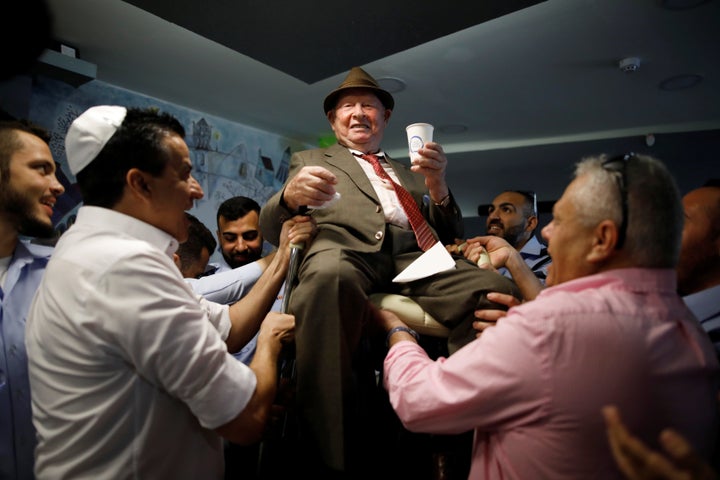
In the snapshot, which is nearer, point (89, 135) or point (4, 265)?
point (89, 135)

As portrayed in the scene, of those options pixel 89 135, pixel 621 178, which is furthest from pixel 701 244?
pixel 89 135

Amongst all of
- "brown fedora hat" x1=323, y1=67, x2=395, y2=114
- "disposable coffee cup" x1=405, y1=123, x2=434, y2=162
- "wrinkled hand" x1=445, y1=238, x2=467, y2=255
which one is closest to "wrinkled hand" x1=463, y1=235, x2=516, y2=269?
"wrinkled hand" x1=445, y1=238, x2=467, y2=255

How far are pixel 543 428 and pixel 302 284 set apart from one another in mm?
899

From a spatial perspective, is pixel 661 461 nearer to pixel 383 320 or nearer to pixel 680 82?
pixel 383 320

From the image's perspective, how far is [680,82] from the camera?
438cm

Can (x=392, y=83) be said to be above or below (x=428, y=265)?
above

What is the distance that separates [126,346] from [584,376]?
3.76 feet

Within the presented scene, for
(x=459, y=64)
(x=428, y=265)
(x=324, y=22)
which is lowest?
(x=428, y=265)

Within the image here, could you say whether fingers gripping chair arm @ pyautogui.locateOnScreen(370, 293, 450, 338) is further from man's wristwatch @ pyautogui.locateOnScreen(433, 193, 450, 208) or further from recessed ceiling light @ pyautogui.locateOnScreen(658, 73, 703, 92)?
recessed ceiling light @ pyautogui.locateOnScreen(658, 73, 703, 92)

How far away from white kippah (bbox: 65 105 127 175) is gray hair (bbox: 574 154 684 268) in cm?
140

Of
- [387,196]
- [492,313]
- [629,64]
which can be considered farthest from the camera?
[629,64]

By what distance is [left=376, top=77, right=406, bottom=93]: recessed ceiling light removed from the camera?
14.6ft

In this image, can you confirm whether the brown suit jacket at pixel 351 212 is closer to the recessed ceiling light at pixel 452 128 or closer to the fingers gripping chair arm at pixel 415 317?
the fingers gripping chair arm at pixel 415 317

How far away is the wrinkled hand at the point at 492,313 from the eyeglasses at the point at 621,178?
581 mm
